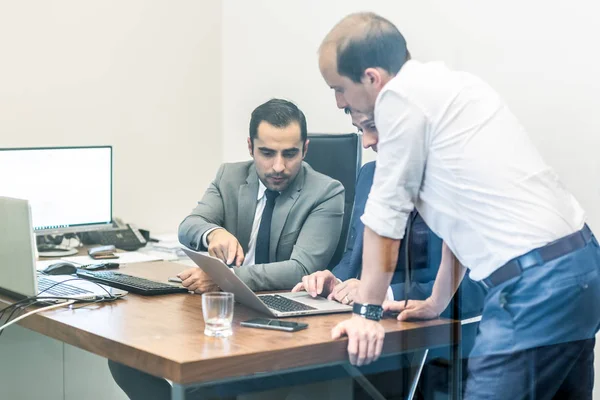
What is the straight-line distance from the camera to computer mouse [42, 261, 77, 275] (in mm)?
2441

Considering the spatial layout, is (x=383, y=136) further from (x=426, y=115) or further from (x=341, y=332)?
(x=341, y=332)

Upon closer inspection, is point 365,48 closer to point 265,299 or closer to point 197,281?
point 265,299

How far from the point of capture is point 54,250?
323 cm

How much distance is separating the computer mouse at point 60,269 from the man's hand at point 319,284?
723 millimetres

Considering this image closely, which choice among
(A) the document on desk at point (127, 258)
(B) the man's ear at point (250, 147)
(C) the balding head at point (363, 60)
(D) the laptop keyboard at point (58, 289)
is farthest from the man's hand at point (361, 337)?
(A) the document on desk at point (127, 258)

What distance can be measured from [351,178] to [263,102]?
391mm

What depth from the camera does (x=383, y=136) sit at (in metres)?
1.72

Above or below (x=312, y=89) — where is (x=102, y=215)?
below

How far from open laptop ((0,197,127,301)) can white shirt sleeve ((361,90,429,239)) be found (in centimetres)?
78

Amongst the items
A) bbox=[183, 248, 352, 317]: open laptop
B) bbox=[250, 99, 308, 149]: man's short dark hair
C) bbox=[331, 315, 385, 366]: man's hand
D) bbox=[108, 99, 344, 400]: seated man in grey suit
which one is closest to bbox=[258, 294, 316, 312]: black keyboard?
bbox=[183, 248, 352, 317]: open laptop

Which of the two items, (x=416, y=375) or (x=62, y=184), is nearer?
(x=416, y=375)

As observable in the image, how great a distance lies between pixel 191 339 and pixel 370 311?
376 mm

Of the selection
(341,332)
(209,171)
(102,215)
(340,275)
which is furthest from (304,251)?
(102,215)

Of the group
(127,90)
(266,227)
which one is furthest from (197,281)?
(127,90)
